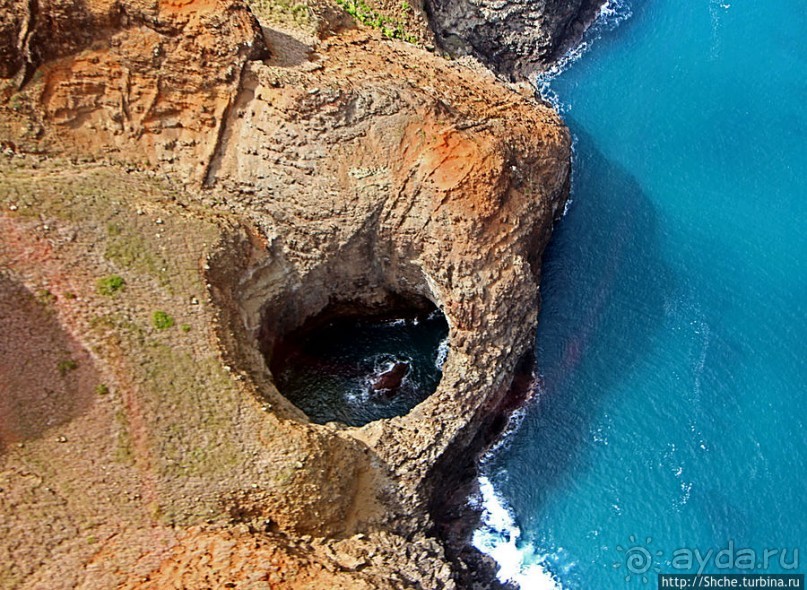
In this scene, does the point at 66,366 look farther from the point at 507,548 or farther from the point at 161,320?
the point at 507,548

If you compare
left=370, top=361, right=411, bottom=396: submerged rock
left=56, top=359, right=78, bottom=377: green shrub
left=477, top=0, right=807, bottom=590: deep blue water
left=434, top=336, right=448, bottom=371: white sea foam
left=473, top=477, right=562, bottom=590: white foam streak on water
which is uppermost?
left=477, top=0, right=807, bottom=590: deep blue water

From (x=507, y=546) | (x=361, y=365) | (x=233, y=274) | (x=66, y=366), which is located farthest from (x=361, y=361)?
(x=66, y=366)

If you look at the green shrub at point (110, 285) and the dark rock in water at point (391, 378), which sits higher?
the green shrub at point (110, 285)

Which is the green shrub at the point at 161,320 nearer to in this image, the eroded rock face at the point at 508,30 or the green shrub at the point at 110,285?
the green shrub at the point at 110,285

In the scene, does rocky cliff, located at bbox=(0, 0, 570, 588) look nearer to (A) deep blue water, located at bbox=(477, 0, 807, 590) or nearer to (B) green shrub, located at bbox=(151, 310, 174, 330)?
(B) green shrub, located at bbox=(151, 310, 174, 330)

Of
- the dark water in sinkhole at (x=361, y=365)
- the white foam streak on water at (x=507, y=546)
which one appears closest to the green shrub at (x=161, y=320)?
the dark water in sinkhole at (x=361, y=365)

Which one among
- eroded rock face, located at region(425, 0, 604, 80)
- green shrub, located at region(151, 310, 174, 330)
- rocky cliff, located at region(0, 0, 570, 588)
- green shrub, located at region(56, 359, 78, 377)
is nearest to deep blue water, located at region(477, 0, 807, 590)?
eroded rock face, located at region(425, 0, 604, 80)
